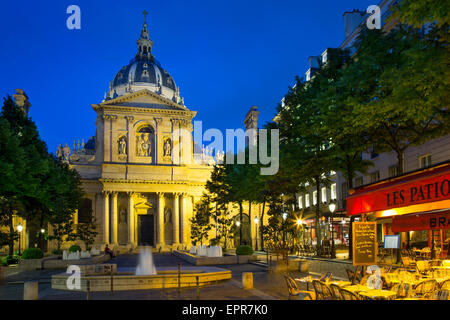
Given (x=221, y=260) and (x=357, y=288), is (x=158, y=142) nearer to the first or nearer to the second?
(x=221, y=260)

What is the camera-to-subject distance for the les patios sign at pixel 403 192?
959cm

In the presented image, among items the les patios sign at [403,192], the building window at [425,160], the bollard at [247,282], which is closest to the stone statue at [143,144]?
the building window at [425,160]

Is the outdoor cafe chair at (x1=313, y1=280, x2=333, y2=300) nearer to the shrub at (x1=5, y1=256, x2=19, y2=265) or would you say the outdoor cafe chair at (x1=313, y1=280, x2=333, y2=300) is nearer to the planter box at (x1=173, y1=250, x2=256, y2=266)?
the planter box at (x1=173, y1=250, x2=256, y2=266)

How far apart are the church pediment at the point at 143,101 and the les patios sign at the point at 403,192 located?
6354 cm

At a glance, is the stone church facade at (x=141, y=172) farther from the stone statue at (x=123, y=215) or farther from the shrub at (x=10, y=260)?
the shrub at (x=10, y=260)

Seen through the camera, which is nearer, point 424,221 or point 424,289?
point 424,289

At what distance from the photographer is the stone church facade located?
70375 mm

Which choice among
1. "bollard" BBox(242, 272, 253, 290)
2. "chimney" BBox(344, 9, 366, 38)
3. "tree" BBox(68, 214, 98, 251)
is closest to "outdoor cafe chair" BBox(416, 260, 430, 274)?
"bollard" BBox(242, 272, 253, 290)

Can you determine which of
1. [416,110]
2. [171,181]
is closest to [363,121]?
[416,110]

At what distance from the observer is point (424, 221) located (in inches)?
858

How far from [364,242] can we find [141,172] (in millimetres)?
60785

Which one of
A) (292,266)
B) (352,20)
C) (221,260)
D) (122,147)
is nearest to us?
(292,266)

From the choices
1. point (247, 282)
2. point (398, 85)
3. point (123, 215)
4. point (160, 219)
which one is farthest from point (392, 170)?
point (123, 215)
